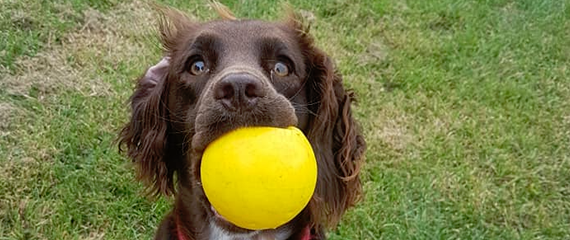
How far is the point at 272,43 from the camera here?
3219 millimetres

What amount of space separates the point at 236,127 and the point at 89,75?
2.89m

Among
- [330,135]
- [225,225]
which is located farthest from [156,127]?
[330,135]

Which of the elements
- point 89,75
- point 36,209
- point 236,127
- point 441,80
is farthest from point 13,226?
point 441,80

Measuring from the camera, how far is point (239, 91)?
2.77 metres

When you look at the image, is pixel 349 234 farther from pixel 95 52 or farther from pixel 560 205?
pixel 95 52

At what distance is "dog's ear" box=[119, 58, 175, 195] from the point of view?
11.2 feet

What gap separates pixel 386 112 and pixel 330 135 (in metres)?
2.14

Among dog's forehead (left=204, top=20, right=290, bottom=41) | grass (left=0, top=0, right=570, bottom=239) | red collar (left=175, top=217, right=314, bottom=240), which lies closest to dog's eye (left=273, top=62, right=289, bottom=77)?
dog's forehead (left=204, top=20, right=290, bottom=41)

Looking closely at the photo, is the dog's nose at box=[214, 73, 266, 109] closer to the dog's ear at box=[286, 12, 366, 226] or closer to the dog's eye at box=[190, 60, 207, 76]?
the dog's eye at box=[190, 60, 207, 76]

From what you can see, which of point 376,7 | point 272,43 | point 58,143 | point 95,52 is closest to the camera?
point 272,43

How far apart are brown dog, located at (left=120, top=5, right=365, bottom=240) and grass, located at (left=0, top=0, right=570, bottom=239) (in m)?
0.88

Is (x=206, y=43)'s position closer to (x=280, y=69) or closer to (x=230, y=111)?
(x=280, y=69)

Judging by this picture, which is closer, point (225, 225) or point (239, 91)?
point (239, 91)

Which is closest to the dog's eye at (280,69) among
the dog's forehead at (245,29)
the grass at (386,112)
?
the dog's forehead at (245,29)
